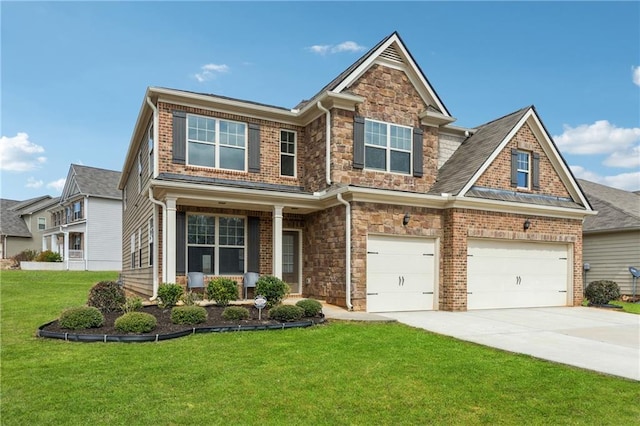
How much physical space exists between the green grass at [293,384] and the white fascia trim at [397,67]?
28.0ft

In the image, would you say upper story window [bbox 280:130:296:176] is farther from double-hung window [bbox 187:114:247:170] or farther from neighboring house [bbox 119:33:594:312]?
double-hung window [bbox 187:114:247:170]

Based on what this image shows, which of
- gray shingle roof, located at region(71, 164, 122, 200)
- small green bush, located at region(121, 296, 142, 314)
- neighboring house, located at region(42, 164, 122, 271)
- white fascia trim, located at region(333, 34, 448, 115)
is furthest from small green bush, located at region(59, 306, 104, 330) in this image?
gray shingle roof, located at region(71, 164, 122, 200)

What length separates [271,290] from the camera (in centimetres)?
1153

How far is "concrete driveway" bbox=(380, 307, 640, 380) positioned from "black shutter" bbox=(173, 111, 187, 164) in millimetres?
7574

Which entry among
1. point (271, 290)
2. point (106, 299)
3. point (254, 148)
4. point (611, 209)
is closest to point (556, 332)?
point (271, 290)

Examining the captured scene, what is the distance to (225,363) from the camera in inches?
268

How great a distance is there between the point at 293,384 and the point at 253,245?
8885mm

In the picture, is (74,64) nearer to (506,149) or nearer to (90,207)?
(506,149)

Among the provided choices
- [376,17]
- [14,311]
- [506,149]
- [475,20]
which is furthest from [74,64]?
[506,149]

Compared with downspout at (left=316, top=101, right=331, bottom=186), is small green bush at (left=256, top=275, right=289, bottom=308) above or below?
below

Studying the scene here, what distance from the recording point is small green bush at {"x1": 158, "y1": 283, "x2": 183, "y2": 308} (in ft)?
36.9

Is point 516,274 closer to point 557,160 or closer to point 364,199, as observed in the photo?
point 557,160

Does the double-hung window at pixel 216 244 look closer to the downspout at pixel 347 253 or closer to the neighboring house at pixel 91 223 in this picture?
the downspout at pixel 347 253

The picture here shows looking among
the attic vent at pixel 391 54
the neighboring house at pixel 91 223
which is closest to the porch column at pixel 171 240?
the attic vent at pixel 391 54
